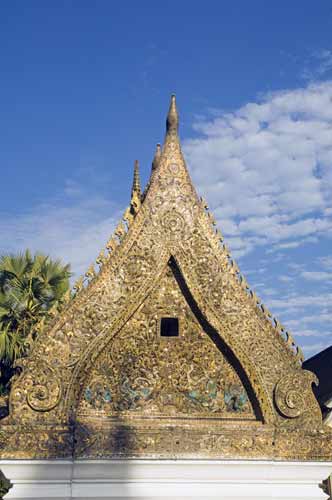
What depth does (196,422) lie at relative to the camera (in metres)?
6.65

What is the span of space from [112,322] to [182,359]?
90cm

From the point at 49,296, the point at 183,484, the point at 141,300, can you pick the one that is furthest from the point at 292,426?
the point at 49,296

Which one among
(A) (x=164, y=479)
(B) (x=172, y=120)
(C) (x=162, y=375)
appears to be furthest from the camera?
(B) (x=172, y=120)

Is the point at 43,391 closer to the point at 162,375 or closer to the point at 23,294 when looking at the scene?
the point at 162,375

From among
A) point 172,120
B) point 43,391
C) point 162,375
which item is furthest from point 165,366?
point 172,120

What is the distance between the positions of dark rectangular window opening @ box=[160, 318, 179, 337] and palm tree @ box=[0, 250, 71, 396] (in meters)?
5.97

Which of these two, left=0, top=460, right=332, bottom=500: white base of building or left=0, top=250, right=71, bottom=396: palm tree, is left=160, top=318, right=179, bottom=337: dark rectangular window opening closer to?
left=0, top=460, right=332, bottom=500: white base of building

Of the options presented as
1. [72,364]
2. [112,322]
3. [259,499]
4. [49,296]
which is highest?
[49,296]

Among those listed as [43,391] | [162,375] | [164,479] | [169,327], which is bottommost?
[164,479]

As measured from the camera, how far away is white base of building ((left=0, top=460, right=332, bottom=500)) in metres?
6.25

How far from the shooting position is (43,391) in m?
6.36

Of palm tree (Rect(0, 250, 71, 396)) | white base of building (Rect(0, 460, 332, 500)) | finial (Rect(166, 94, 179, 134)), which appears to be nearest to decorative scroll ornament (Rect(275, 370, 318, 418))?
white base of building (Rect(0, 460, 332, 500))

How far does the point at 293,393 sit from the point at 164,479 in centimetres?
169

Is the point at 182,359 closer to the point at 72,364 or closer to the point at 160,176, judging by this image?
the point at 72,364
